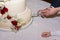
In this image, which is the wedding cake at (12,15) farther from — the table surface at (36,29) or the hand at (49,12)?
the hand at (49,12)

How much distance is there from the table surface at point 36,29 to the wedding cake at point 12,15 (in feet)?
0.15

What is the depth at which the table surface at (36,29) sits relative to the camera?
3.22 ft

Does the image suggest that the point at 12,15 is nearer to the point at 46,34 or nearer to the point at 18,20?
the point at 18,20

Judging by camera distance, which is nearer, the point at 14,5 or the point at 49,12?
the point at 14,5

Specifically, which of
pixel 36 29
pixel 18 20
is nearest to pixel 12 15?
pixel 18 20

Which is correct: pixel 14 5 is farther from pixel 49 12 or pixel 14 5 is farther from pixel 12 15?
pixel 49 12

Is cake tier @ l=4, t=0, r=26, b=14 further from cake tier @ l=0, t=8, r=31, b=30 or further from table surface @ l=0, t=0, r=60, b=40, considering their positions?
table surface @ l=0, t=0, r=60, b=40

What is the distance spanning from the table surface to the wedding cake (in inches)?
1.8

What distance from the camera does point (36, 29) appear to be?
1.06 m

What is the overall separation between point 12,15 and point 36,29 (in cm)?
18

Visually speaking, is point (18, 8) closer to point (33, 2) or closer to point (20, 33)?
point (20, 33)

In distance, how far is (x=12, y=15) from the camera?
1027 millimetres

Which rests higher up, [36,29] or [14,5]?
[14,5]

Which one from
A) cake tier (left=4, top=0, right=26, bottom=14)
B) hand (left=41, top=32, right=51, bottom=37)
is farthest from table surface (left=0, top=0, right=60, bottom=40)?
cake tier (left=4, top=0, right=26, bottom=14)
